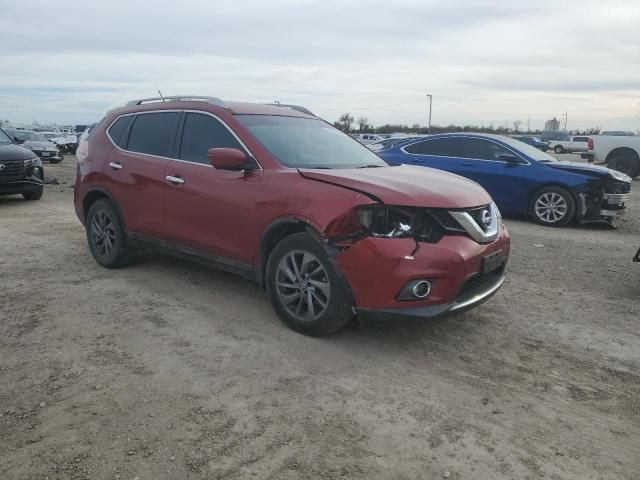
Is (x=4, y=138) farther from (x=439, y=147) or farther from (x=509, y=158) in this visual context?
(x=509, y=158)

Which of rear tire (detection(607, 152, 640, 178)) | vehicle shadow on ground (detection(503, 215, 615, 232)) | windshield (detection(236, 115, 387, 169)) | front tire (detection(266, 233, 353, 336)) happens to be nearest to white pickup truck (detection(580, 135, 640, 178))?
rear tire (detection(607, 152, 640, 178))

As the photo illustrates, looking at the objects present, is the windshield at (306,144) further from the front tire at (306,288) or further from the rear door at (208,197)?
the front tire at (306,288)

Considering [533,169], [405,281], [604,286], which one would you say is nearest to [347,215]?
[405,281]

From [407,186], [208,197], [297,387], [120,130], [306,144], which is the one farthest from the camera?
[120,130]

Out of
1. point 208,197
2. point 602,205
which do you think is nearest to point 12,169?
Result: point 208,197

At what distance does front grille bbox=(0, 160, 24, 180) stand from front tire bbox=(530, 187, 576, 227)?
9826 millimetres

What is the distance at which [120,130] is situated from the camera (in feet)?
19.5

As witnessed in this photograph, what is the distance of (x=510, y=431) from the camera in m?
3.02

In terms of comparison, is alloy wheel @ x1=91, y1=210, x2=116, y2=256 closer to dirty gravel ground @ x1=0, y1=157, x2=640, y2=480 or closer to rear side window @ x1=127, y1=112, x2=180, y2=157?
dirty gravel ground @ x1=0, y1=157, x2=640, y2=480

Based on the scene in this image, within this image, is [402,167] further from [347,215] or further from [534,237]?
[534,237]

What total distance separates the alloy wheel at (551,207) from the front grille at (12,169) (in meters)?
9.88

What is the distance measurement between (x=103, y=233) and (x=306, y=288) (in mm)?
2986

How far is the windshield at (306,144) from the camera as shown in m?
4.62

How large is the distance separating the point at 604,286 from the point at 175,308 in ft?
14.1
